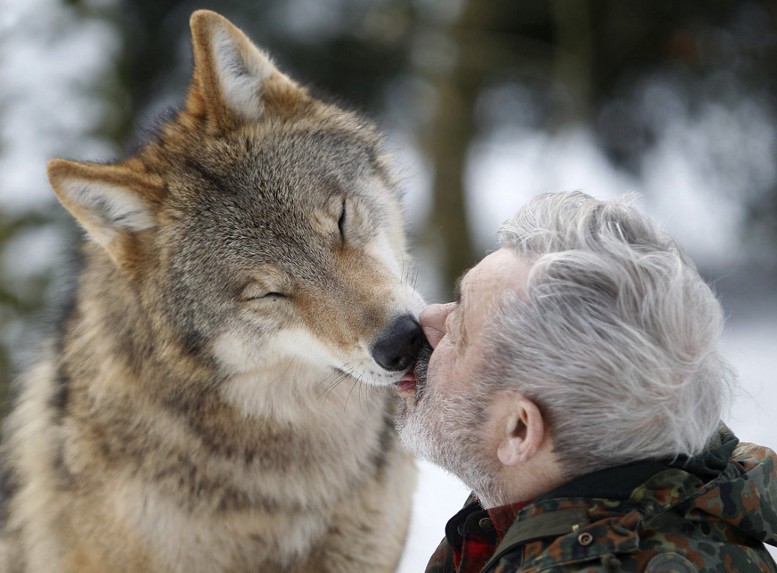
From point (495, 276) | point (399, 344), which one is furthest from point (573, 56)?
point (495, 276)

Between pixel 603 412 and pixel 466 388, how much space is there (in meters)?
0.40

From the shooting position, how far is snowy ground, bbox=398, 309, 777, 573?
4352 mm

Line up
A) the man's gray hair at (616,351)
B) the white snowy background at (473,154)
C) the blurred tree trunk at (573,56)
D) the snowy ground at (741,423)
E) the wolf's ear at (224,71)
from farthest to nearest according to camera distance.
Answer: the blurred tree trunk at (573,56), the white snowy background at (473,154), the snowy ground at (741,423), the wolf's ear at (224,71), the man's gray hair at (616,351)

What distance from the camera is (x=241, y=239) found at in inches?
108

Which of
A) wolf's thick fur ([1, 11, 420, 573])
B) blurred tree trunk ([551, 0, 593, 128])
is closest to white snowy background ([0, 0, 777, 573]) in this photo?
blurred tree trunk ([551, 0, 593, 128])

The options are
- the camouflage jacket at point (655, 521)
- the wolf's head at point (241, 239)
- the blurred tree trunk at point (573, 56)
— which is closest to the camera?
the camouflage jacket at point (655, 521)

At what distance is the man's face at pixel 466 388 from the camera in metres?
2.17

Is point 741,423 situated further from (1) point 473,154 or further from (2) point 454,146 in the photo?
(1) point 473,154

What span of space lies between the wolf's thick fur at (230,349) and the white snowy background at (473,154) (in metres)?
4.58

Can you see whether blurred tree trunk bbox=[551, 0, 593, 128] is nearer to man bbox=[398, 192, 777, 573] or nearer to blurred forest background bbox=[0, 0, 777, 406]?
blurred forest background bbox=[0, 0, 777, 406]

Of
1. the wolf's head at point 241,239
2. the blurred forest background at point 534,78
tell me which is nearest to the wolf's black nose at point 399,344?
the wolf's head at point 241,239

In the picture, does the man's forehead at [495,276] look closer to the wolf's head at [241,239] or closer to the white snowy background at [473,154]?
the wolf's head at [241,239]

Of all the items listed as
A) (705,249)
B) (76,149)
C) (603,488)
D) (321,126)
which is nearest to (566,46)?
(705,249)

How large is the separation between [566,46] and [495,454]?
24.0 ft
